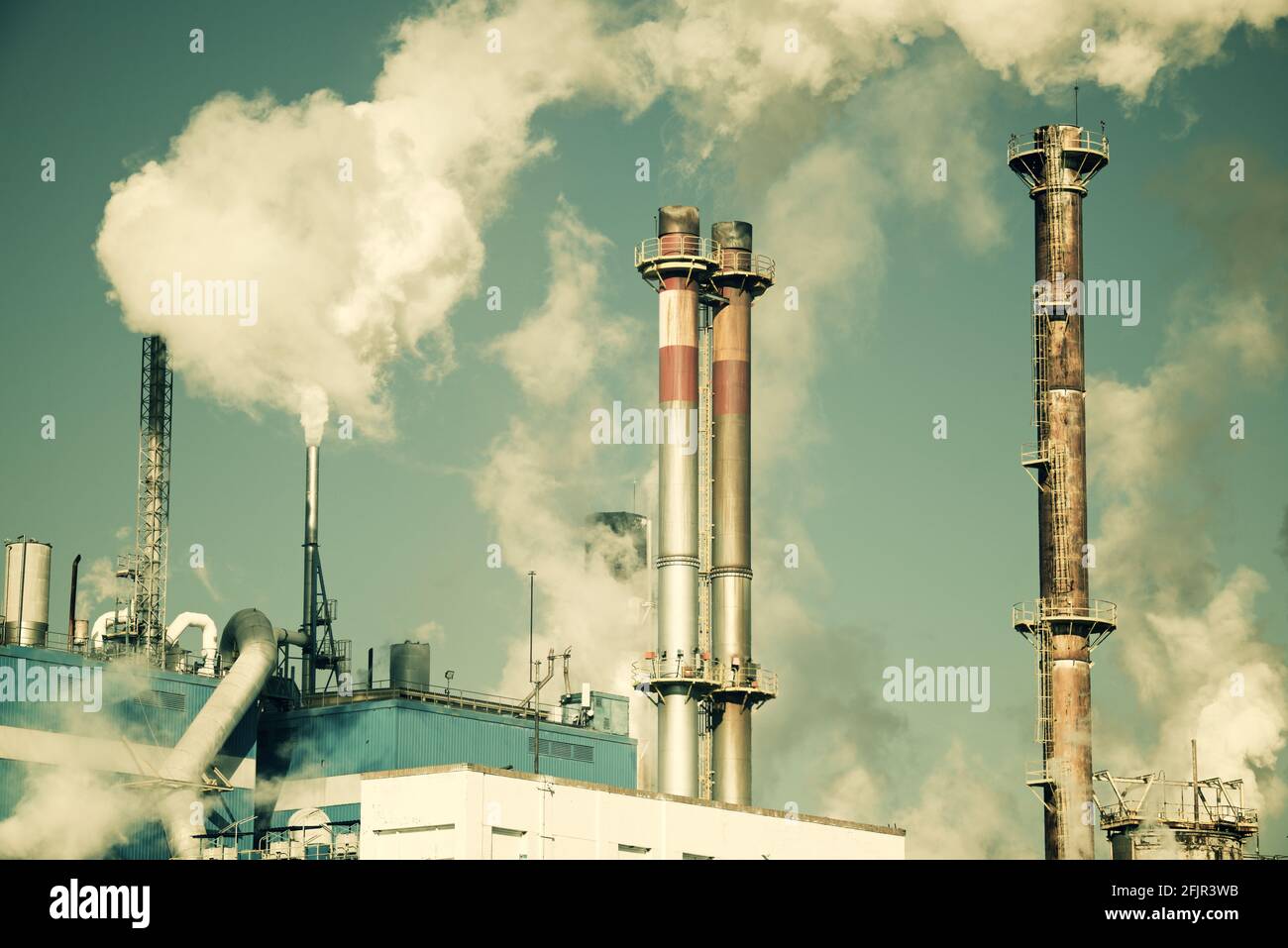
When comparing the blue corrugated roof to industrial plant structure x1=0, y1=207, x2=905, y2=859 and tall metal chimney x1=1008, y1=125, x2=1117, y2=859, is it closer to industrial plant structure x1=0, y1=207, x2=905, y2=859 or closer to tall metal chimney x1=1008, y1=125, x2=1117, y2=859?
industrial plant structure x1=0, y1=207, x2=905, y2=859

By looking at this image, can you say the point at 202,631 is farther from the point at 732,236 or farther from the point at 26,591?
the point at 732,236

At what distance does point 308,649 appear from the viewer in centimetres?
8881

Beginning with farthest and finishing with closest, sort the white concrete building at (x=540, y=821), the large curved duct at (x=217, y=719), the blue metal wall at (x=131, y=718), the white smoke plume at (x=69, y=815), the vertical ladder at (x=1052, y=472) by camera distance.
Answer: the vertical ladder at (x=1052, y=472)
the large curved duct at (x=217, y=719)
the blue metal wall at (x=131, y=718)
the white smoke plume at (x=69, y=815)
the white concrete building at (x=540, y=821)

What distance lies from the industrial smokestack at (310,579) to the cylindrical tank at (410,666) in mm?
4379

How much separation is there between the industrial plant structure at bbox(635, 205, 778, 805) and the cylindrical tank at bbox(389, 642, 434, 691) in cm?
985

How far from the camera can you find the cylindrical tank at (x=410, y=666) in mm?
85812

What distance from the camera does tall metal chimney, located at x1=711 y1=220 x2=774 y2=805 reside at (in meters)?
82.2

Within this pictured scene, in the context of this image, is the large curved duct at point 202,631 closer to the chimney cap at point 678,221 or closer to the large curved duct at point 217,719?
the large curved duct at point 217,719

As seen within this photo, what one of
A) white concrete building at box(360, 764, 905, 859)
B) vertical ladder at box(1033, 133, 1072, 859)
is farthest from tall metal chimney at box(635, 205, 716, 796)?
vertical ladder at box(1033, 133, 1072, 859)

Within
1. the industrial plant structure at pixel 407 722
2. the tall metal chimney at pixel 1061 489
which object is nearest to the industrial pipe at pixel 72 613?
the industrial plant structure at pixel 407 722

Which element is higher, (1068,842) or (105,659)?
(105,659)
